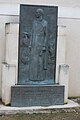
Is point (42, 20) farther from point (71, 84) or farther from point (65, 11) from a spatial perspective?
point (71, 84)

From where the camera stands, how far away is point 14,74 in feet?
30.6

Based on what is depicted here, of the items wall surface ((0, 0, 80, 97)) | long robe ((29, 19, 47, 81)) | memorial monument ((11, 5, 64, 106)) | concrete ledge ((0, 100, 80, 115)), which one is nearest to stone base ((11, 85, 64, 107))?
memorial monument ((11, 5, 64, 106))

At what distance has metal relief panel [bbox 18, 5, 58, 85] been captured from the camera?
943 cm

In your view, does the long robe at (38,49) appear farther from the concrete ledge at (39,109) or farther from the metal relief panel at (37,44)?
the concrete ledge at (39,109)

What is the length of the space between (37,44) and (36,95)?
1277mm

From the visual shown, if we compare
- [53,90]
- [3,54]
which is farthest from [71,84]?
[3,54]

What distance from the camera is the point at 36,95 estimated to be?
30.7 feet

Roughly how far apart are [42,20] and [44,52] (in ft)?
2.64

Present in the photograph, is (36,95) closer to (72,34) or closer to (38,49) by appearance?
(38,49)

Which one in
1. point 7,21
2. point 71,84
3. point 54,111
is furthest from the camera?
point 71,84

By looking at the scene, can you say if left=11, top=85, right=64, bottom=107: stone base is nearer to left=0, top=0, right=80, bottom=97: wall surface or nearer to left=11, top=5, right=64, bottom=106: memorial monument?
left=11, top=5, right=64, bottom=106: memorial monument

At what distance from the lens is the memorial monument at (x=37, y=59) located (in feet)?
30.6

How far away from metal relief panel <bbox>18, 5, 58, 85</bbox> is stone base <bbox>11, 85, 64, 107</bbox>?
0.78 ft

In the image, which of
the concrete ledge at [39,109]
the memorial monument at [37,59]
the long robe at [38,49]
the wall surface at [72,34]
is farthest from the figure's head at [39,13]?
the concrete ledge at [39,109]
